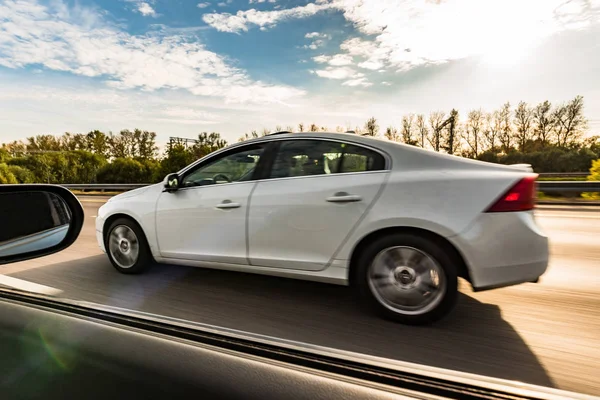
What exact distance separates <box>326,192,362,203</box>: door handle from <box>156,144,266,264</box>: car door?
863mm

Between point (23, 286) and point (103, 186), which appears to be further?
point (103, 186)

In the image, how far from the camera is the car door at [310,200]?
302 centimetres

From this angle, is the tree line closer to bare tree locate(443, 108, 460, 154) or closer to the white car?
bare tree locate(443, 108, 460, 154)

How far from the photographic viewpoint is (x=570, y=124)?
33094 mm

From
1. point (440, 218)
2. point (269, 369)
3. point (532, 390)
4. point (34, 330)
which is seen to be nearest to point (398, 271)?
point (440, 218)

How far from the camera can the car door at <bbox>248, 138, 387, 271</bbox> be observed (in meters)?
3.02

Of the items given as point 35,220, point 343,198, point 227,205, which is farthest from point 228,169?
point 35,220

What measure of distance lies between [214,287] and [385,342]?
1.85m

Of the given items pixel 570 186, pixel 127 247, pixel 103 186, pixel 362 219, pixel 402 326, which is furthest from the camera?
pixel 103 186

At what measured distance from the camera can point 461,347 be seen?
2453 mm

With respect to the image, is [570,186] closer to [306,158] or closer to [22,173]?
[306,158]

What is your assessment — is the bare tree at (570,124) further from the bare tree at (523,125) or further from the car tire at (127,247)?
the car tire at (127,247)

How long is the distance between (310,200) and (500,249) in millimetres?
1454

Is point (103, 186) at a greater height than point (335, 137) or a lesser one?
lesser
